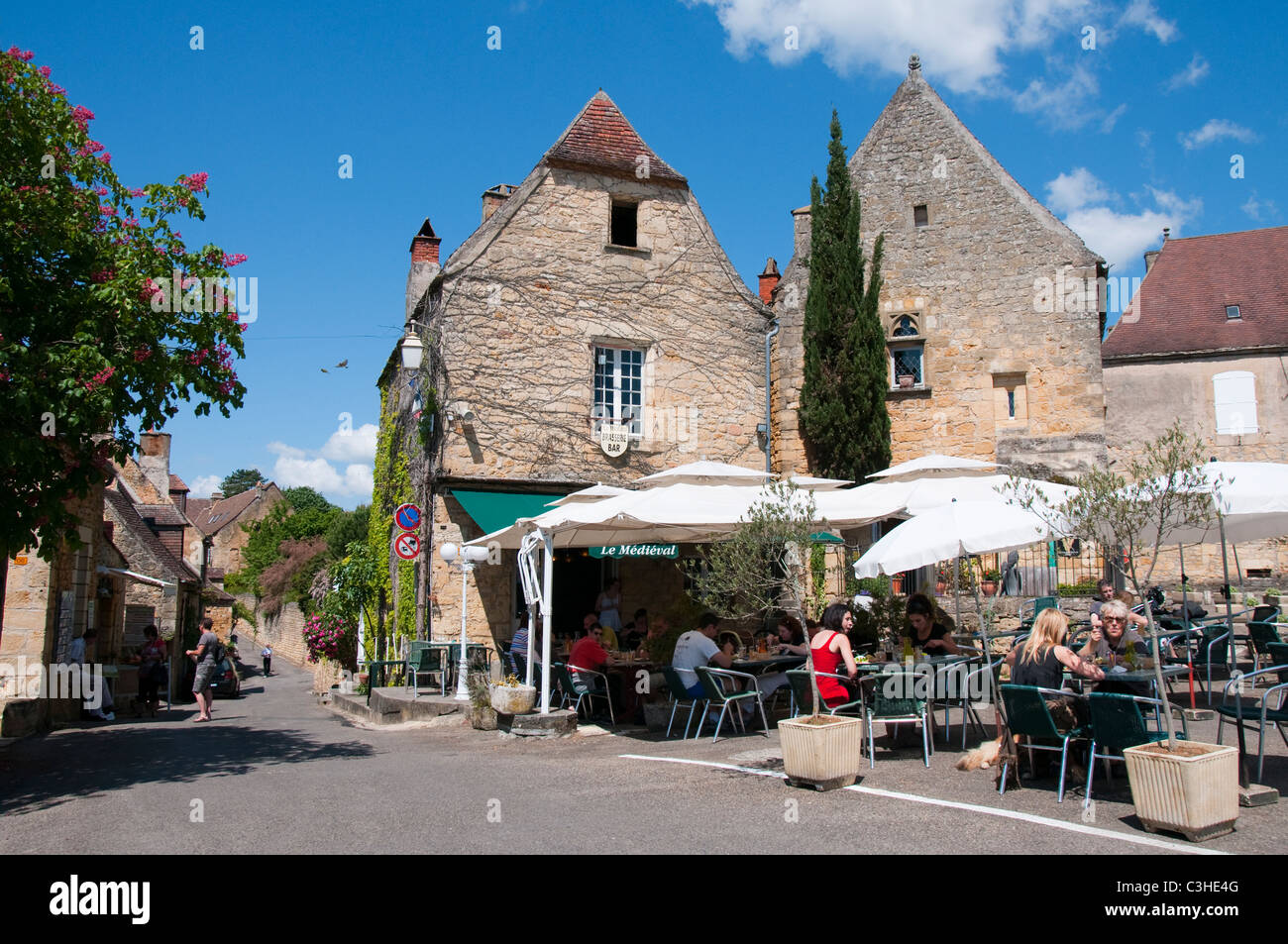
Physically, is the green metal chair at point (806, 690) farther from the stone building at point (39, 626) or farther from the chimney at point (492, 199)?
the chimney at point (492, 199)

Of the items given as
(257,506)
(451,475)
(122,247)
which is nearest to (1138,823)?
(122,247)

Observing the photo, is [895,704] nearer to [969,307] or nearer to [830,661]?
[830,661]

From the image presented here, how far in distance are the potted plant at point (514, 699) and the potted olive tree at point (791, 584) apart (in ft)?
10.9

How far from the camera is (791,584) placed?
23.2 feet

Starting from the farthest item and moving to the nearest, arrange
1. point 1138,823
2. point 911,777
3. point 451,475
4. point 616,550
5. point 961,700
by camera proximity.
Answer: point 451,475 → point 616,550 → point 961,700 → point 911,777 → point 1138,823

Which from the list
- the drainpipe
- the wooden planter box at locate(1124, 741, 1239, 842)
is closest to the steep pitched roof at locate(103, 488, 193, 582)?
the drainpipe

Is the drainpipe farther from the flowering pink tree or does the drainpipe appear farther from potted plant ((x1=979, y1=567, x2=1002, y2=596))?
the flowering pink tree

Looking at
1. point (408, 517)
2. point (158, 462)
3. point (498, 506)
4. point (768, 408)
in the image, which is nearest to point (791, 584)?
point (408, 517)

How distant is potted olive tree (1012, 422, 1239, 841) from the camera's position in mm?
4902

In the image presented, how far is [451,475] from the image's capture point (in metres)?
14.5

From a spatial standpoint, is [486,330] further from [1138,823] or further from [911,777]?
[1138,823]

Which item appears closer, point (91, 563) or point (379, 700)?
point (379, 700)
